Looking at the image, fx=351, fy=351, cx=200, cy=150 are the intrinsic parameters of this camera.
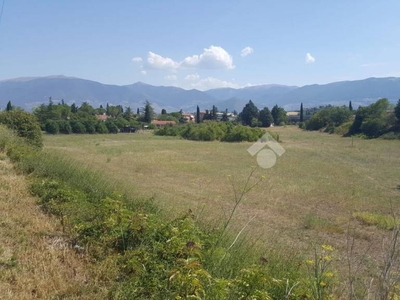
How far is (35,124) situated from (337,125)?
224 ft

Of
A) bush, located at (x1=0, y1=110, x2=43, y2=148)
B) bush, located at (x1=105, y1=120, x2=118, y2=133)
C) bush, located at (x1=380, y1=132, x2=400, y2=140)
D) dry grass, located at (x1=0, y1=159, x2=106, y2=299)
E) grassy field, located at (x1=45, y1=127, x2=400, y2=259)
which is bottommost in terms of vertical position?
bush, located at (x1=380, y1=132, x2=400, y2=140)

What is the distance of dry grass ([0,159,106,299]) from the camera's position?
118 inches

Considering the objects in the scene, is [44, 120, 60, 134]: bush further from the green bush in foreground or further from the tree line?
the tree line

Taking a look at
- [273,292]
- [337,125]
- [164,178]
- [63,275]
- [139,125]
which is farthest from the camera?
[139,125]

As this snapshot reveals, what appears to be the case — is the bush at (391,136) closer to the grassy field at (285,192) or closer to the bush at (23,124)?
the grassy field at (285,192)

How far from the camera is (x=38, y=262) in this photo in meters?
3.48

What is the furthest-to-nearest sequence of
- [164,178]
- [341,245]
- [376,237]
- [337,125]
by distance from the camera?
1. [337,125]
2. [164,178]
3. [376,237]
4. [341,245]

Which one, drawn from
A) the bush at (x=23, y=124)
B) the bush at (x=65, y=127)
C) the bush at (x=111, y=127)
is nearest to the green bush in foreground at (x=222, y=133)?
the bush at (x=111, y=127)

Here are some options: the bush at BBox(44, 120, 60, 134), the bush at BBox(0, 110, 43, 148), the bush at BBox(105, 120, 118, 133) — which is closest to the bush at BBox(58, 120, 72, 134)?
the bush at BBox(44, 120, 60, 134)

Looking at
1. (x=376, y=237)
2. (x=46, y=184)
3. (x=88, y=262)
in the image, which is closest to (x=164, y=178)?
(x=376, y=237)

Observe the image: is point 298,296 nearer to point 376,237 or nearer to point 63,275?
point 63,275

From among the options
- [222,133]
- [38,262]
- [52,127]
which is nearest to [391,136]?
[222,133]

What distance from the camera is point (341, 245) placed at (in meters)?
8.73

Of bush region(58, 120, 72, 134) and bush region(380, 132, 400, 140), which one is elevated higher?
bush region(58, 120, 72, 134)
